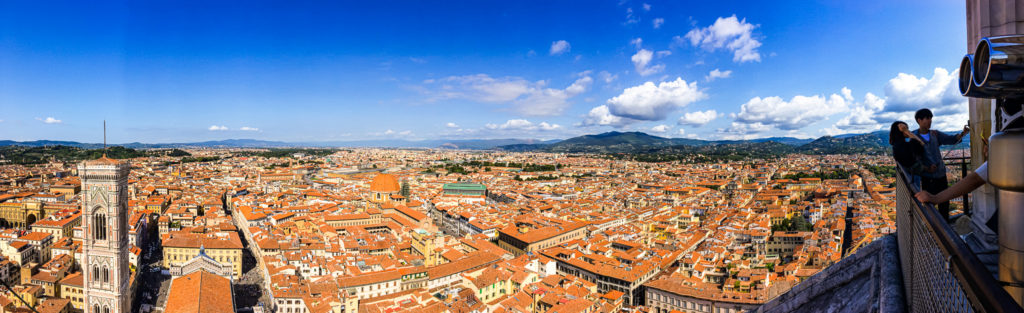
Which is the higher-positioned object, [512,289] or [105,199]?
[105,199]

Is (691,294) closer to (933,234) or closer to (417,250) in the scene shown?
(417,250)

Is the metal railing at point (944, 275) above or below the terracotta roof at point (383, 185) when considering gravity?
above

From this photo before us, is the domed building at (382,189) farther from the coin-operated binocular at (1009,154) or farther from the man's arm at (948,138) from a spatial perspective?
the coin-operated binocular at (1009,154)

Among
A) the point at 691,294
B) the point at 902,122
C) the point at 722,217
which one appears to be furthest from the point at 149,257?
the point at 722,217

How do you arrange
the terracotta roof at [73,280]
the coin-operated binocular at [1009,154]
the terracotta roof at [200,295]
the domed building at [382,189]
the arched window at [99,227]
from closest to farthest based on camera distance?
the coin-operated binocular at [1009,154]
the terracotta roof at [200,295]
the arched window at [99,227]
the terracotta roof at [73,280]
the domed building at [382,189]

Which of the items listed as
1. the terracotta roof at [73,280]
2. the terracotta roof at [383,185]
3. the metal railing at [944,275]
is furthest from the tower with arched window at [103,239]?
the terracotta roof at [383,185]

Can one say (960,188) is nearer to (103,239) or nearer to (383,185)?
(103,239)

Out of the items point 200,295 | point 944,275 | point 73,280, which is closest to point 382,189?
point 73,280
